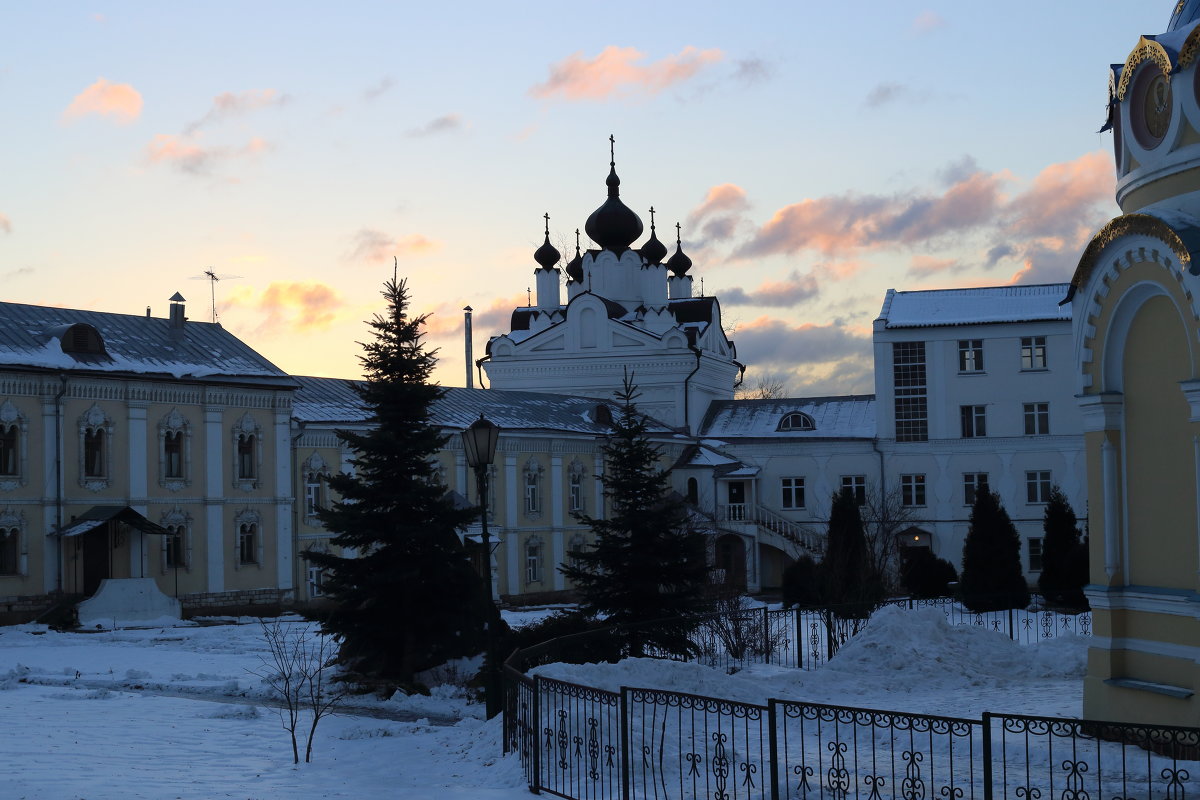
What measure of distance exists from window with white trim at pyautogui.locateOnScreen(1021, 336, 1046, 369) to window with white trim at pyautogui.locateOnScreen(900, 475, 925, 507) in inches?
194

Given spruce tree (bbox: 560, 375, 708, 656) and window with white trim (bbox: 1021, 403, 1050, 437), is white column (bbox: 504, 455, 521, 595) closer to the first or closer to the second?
window with white trim (bbox: 1021, 403, 1050, 437)

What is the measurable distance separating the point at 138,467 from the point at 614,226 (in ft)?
86.2

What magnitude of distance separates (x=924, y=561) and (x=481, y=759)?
24009 mm

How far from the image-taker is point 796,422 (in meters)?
47.1

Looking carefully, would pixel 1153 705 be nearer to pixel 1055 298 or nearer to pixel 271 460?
pixel 271 460

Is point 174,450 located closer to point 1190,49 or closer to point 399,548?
point 399,548

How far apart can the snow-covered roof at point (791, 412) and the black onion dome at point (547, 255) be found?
10.0m

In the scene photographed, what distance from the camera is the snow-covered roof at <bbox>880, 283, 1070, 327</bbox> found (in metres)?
43.7

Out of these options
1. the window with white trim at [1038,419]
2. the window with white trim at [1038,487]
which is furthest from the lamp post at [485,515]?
the window with white trim at [1038,487]

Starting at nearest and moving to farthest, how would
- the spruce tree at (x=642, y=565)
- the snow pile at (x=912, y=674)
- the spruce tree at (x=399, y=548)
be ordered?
the snow pile at (x=912, y=674) → the spruce tree at (x=399, y=548) → the spruce tree at (x=642, y=565)

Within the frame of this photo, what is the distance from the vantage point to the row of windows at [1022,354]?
143 feet

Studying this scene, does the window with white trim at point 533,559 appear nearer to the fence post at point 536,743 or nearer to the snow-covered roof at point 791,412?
the snow-covered roof at point 791,412

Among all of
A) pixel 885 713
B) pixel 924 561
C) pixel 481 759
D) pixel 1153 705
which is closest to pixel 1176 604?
pixel 1153 705

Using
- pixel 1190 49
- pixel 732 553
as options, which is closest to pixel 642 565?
pixel 1190 49
